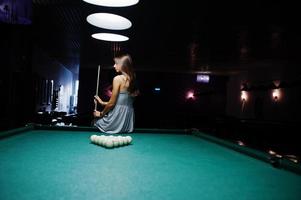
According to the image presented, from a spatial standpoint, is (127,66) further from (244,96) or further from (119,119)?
(244,96)

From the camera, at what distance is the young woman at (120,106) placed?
3645mm

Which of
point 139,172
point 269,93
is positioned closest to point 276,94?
point 269,93

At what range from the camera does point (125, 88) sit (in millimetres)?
3791

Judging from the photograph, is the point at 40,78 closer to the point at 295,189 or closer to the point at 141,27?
the point at 141,27

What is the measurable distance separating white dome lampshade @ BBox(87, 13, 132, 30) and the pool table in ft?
6.28

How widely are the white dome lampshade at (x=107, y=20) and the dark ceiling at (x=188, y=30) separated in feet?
4.50

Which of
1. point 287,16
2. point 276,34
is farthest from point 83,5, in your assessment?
point 276,34

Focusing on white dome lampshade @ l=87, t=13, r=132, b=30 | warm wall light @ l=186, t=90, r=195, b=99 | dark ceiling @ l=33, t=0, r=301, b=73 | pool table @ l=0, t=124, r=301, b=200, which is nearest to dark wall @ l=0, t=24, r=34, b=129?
dark ceiling @ l=33, t=0, r=301, b=73

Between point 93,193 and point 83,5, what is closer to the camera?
point 93,193

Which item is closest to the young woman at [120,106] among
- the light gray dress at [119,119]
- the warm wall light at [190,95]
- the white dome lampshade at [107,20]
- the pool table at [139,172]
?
the light gray dress at [119,119]

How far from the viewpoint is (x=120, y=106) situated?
12.4 ft

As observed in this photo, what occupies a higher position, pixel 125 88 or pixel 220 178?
pixel 125 88

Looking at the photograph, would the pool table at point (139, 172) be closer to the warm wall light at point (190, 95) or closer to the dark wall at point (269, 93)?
the dark wall at point (269, 93)

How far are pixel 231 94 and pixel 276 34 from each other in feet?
31.1
